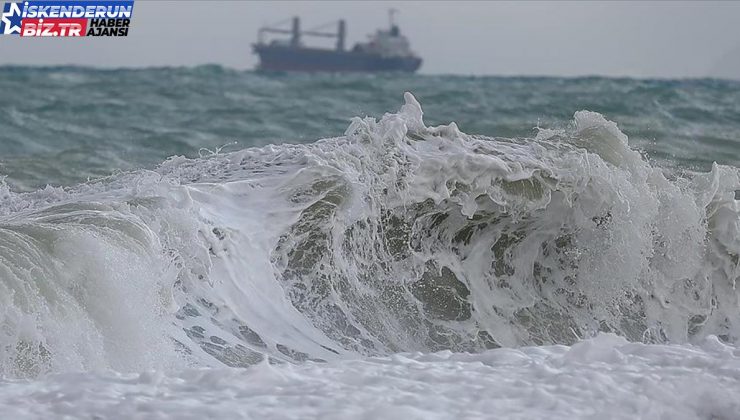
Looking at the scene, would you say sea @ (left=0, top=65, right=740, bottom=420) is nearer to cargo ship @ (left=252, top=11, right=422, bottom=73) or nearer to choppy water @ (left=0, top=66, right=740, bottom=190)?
choppy water @ (left=0, top=66, right=740, bottom=190)

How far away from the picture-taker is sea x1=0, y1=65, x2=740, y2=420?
2.77m

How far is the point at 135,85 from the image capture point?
677 inches

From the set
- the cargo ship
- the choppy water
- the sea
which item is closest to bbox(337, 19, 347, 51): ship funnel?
the cargo ship

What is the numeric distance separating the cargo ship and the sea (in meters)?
22.3

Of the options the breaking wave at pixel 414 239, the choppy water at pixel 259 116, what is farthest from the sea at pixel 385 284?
the choppy water at pixel 259 116

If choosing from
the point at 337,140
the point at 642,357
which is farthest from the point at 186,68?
the point at 642,357

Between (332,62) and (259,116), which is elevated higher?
(332,62)

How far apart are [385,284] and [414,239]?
0.27 metres

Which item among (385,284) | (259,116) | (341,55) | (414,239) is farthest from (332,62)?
(385,284)

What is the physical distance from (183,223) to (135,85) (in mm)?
13465

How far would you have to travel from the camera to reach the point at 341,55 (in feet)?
94.9

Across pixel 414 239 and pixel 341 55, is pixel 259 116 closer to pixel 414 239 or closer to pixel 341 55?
pixel 414 239

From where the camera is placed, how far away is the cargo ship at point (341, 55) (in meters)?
27.6

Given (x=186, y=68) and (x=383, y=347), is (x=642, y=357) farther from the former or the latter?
(x=186, y=68)
